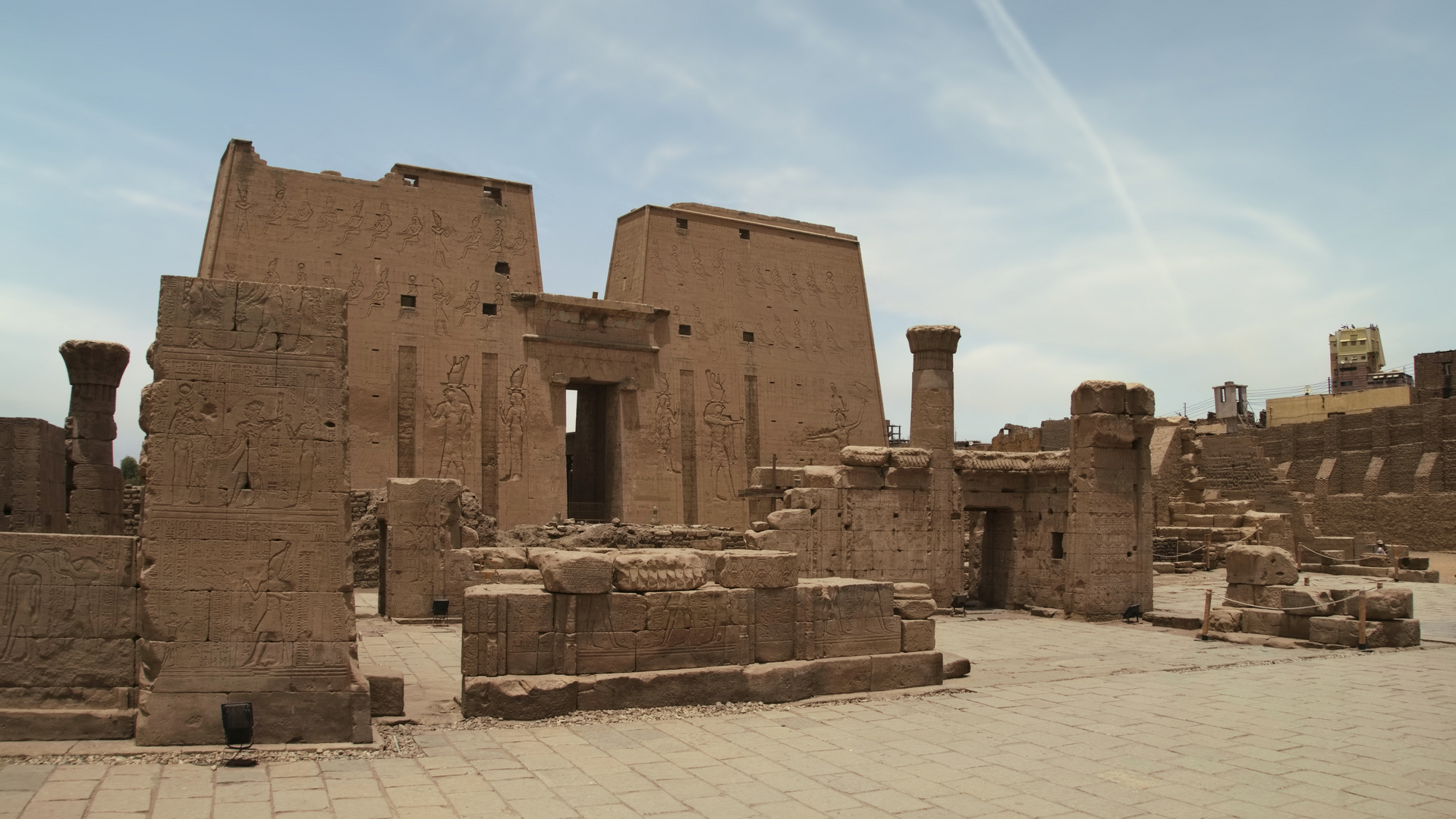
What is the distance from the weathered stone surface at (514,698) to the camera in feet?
23.5

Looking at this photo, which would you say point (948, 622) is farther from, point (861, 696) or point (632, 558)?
point (632, 558)

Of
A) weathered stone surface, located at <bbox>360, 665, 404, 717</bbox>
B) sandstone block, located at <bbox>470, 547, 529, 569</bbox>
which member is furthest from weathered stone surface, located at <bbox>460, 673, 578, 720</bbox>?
sandstone block, located at <bbox>470, 547, 529, 569</bbox>

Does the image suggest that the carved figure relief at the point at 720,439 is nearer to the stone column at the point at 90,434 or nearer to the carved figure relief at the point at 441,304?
the carved figure relief at the point at 441,304

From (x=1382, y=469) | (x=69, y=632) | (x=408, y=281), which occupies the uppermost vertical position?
(x=408, y=281)

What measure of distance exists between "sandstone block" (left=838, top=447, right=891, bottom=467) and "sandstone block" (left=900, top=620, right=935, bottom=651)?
548 cm

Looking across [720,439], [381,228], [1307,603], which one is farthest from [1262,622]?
[381,228]

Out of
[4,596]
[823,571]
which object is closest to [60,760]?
[4,596]

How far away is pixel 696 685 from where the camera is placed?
7848 mm

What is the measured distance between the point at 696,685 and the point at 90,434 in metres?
10.1

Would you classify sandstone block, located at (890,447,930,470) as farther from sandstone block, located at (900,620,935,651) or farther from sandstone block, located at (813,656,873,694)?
sandstone block, located at (813,656,873,694)

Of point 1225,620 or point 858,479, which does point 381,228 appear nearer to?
point 858,479

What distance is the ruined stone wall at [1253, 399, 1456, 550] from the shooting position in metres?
28.4

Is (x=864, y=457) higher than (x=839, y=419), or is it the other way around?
(x=839, y=419)

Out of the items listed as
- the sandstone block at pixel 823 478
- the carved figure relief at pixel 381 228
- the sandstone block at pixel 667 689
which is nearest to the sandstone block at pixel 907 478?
the sandstone block at pixel 823 478
